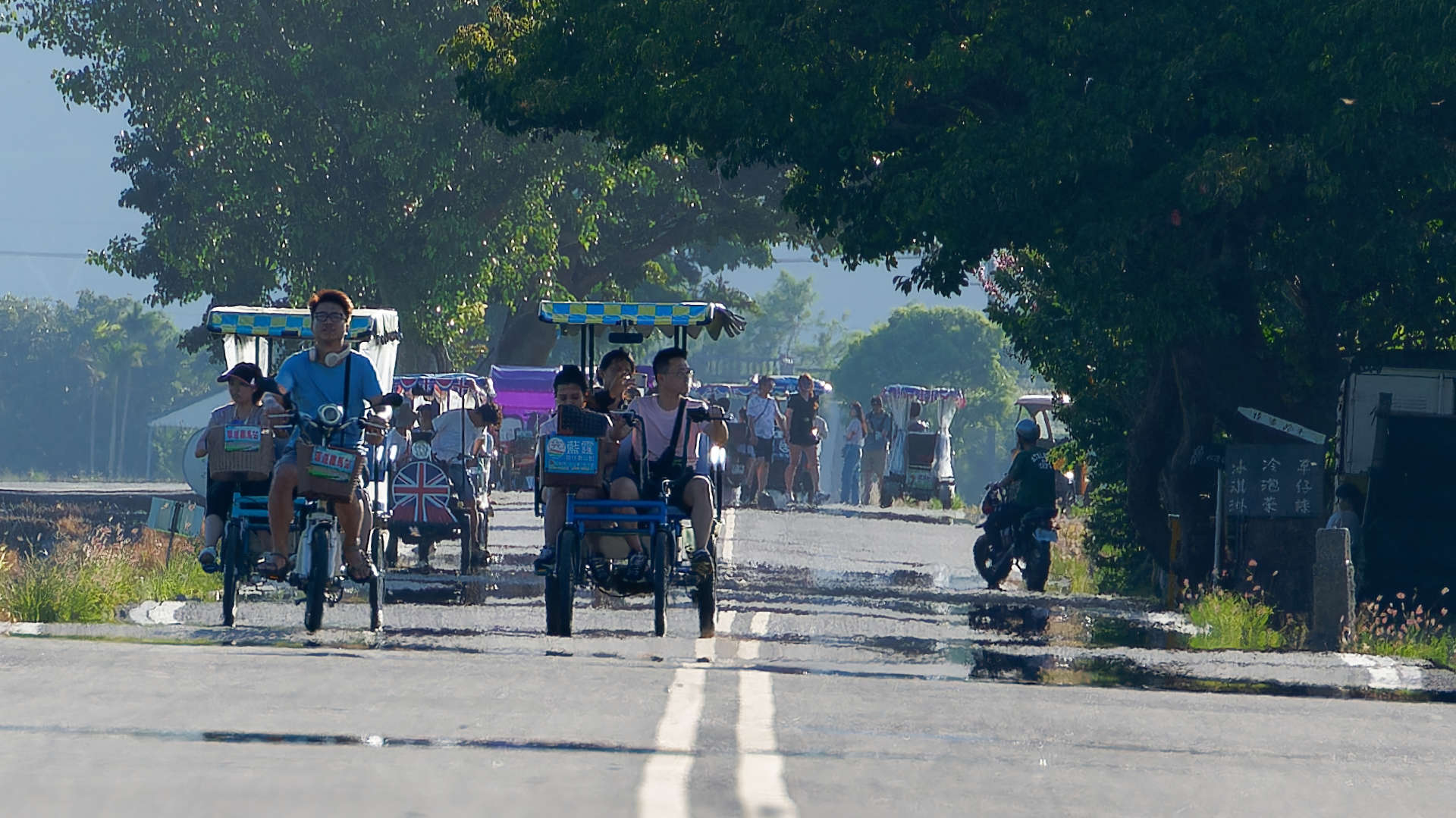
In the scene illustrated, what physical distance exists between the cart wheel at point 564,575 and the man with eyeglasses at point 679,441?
657mm

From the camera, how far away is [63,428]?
136750 millimetres

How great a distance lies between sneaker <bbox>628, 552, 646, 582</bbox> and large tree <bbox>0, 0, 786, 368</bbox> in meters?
24.4

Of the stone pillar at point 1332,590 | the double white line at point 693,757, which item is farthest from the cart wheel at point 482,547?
the double white line at point 693,757

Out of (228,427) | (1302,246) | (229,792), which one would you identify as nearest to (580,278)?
(1302,246)

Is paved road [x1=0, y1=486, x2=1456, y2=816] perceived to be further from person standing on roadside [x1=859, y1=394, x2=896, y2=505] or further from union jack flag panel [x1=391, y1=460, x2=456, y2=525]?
person standing on roadside [x1=859, y1=394, x2=896, y2=505]

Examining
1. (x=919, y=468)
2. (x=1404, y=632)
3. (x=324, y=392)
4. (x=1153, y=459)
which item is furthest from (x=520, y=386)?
(x=324, y=392)

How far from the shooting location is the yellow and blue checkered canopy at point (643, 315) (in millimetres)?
16125

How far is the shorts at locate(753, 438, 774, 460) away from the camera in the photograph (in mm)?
36188

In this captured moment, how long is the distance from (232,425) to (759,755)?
7.10m

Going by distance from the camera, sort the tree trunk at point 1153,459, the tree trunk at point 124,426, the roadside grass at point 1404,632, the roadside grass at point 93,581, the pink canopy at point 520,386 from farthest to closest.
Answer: the tree trunk at point 124,426, the pink canopy at point 520,386, the tree trunk at point 1153,459, the roadside grass at point 1404,632, the roadside grass at point 93,581

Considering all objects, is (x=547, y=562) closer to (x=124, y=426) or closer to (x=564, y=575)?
(x=564, y=575)

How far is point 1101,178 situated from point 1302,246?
1730 mm

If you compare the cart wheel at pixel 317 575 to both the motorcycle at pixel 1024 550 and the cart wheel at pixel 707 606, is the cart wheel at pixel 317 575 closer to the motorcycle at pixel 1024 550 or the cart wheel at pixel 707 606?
the cart wheel at pixel 707 606

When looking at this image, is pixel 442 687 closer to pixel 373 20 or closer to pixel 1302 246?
pixel 1302 246
